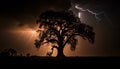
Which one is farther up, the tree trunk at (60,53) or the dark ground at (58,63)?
the tree trunk at (60,53)

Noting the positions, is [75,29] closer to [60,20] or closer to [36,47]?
[60,20]

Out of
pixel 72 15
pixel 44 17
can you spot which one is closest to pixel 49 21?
pixel 44 17

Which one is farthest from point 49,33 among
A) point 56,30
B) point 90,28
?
point 90,28

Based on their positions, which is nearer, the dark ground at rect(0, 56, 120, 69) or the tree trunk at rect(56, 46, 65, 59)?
the dark ground at rect(0, 56, 120, 69)

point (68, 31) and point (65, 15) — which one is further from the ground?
point (65, 15)

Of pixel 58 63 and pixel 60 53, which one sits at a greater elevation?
pixel 60 53

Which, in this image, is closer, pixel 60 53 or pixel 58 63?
pixel 58 63

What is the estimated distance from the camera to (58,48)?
4853cm

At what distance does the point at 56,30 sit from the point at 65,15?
3.35 meters

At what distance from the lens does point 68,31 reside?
4947 cm

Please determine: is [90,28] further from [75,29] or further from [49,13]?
[49,13]

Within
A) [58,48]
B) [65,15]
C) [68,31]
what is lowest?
[58,48]

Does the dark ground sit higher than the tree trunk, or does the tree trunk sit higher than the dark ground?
the tree trunk

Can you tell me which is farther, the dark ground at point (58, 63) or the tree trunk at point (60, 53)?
the tree trunk at point (60, 53)
